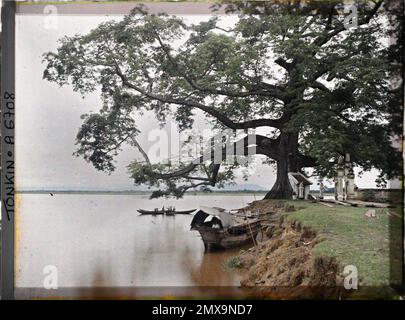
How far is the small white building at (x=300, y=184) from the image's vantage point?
269 cm

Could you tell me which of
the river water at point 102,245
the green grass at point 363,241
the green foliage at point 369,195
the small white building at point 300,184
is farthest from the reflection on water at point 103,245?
the green foliage at point 369,195

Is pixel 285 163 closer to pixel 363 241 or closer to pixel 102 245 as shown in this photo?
pixel 363 241

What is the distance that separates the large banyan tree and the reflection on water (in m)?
0.28

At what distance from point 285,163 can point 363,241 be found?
768 mm

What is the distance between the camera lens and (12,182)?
8.71 ft

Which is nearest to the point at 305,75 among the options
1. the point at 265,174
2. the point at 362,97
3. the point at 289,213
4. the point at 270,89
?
the point at 270,89

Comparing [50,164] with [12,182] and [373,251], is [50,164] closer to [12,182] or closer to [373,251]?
[12,182]

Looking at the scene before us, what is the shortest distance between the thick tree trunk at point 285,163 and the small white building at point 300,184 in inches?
1.2

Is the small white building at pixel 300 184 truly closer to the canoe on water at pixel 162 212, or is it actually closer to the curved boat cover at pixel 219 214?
the curved boat cover at pixel 219 214

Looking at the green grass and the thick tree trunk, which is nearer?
the green grass

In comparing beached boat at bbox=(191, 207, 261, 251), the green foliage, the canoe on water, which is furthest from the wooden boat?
the green foliage

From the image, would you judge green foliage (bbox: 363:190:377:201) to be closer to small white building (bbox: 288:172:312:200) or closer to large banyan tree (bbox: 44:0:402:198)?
large banyan tree (bbox: 44:0:402:198)

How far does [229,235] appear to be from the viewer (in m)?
2.68

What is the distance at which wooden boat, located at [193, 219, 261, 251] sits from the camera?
2.67 m
